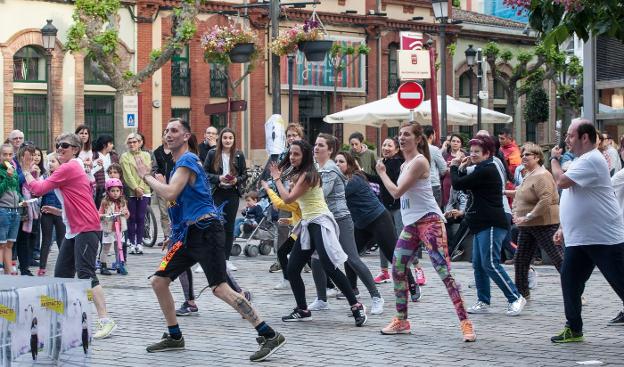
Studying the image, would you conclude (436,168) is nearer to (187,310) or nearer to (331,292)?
(331,292)

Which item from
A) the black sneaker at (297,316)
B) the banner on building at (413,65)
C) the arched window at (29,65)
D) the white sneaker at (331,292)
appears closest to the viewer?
the black sneaker at (297,316)

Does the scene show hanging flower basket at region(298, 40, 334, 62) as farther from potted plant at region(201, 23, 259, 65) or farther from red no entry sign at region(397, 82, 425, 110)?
red no entry sign at region(397, 82, 425, 110)

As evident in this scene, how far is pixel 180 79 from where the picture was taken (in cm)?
4412

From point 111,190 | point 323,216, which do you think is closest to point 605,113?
point 111,190

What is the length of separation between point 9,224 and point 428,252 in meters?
6.44

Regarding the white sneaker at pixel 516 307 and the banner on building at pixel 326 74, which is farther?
the banner on building at pixel 326 74

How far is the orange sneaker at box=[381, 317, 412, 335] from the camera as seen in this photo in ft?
35.9

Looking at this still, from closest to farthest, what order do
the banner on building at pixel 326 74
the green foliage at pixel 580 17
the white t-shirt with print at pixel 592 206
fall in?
the green foliage at pixel 580 17
the white t-shirt with print at pixel 592 206
the banner on building at pixel 326 74

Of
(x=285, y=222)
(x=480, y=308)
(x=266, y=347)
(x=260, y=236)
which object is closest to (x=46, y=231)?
(x=260, y=236)

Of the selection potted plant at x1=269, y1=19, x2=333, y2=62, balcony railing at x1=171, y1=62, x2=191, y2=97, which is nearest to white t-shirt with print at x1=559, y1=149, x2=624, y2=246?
A: potted plant at x1=269, y1=19, x2=333, y2=62

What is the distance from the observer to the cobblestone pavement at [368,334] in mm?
9656

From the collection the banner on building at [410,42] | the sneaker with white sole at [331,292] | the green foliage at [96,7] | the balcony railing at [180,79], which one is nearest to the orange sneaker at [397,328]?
the sneaker with white sole at [331,292]

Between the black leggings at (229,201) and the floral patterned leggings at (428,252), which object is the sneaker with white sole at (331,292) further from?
the floral patterned leggings at (428,252)

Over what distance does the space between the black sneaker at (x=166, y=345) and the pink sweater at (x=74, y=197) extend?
140 cm
